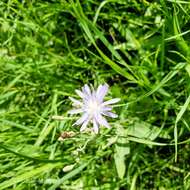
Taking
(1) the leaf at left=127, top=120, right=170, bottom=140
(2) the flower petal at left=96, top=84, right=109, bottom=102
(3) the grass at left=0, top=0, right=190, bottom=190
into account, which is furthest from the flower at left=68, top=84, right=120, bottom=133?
(1) the leaf at left=127, top=120, right=170, bottom=140

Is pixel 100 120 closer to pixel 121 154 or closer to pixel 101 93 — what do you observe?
pixel 101 93

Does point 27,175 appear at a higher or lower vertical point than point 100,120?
lower

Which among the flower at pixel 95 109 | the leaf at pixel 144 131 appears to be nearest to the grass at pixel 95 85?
the leaf at pixel 144 131

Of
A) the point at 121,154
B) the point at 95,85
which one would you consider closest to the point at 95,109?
the point at 95,85

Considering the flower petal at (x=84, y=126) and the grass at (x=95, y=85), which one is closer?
the flower petal at (x=84, y=126)

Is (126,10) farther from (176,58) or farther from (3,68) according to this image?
(3,68)

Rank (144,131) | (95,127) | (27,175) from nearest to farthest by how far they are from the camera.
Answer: (95,127), (27,175), (144,131)

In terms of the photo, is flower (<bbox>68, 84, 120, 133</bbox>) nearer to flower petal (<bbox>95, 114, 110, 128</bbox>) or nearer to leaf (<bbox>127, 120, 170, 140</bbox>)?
flower petal (<bbox>95, 114, 110, 128</bbox>)

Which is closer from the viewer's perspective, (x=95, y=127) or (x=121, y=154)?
(x=95, y=127)

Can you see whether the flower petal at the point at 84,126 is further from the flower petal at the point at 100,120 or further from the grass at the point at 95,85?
the grass at the point at 95,85

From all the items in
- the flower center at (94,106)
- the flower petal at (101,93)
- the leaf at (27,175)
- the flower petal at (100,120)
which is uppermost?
the flower petal at (101,93)
